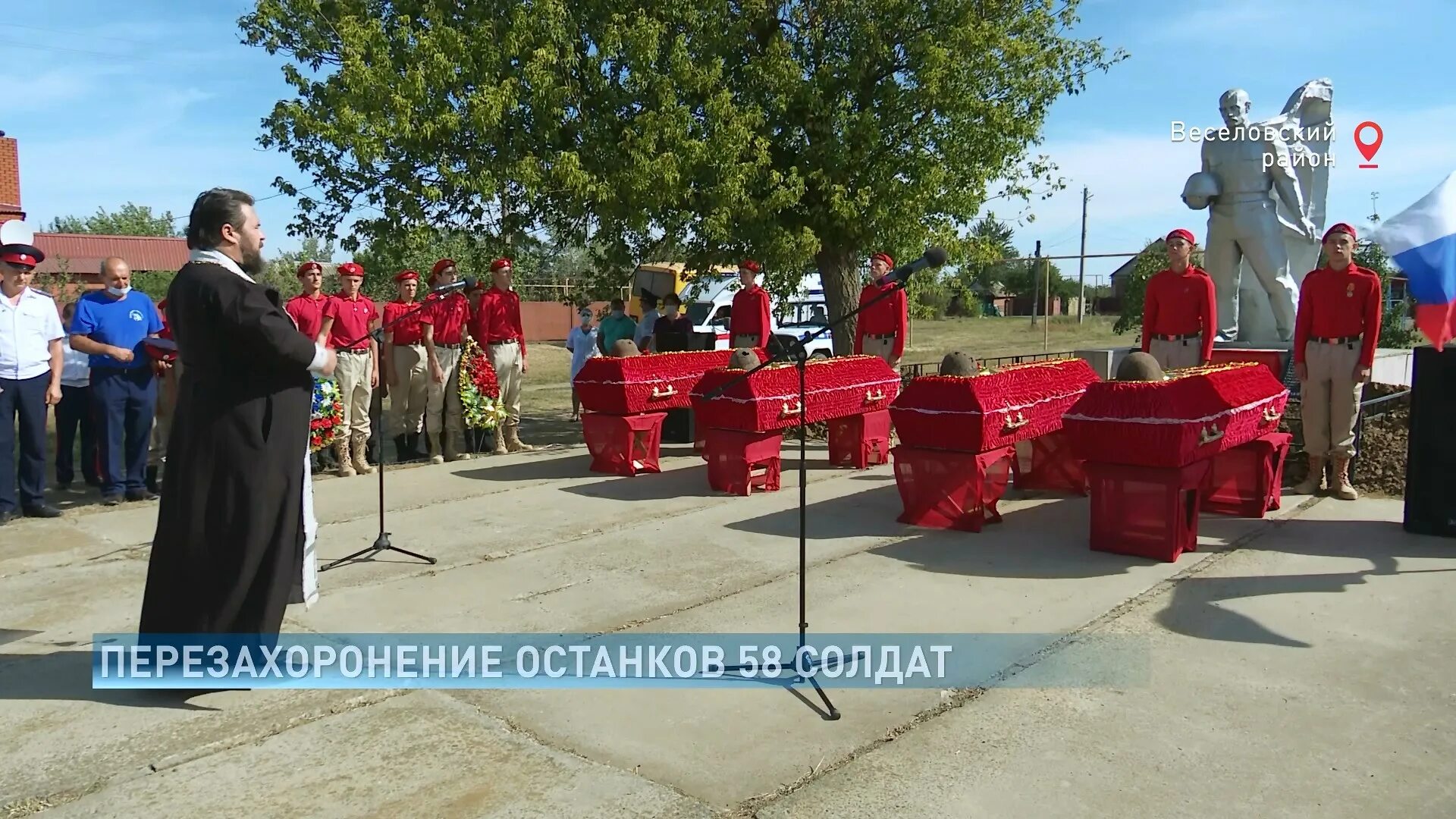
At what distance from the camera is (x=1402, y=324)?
67.0ft

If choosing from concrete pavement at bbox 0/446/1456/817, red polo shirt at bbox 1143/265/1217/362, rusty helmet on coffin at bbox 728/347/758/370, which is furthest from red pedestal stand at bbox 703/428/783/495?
red polo shirt at bbox 1143/265/1217/362

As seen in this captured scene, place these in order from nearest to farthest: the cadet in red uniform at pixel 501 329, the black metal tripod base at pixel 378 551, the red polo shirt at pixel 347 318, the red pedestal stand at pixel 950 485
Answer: the black metal tripod base at pixel 378 551
the red pedestal stand at pixel 950 485
the red polo shirt at pixel 347 318
the cadet in red uniform at pixel 501 329

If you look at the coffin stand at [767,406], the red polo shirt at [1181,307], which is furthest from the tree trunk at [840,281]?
the red polo shirt at [1181,307]

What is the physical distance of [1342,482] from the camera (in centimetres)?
746

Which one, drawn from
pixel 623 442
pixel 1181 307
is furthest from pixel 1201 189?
pixel 623 442

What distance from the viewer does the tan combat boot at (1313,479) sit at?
24.8 feet

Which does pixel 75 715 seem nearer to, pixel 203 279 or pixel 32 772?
pixel 32 772

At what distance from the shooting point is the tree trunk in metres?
12.4

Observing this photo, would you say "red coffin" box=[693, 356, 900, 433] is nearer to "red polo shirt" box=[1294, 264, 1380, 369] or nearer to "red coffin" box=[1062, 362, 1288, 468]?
"red coffin" box=[1062, 362, 1288, 468]

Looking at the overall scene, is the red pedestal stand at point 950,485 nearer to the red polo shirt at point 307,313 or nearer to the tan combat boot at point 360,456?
the red polo shirt at point 307,313

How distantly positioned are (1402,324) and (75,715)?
23.5m

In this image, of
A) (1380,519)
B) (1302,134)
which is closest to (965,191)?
(1302,134)

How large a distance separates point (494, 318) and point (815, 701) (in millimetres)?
6972

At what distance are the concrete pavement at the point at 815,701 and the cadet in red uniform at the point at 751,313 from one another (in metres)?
4.13
